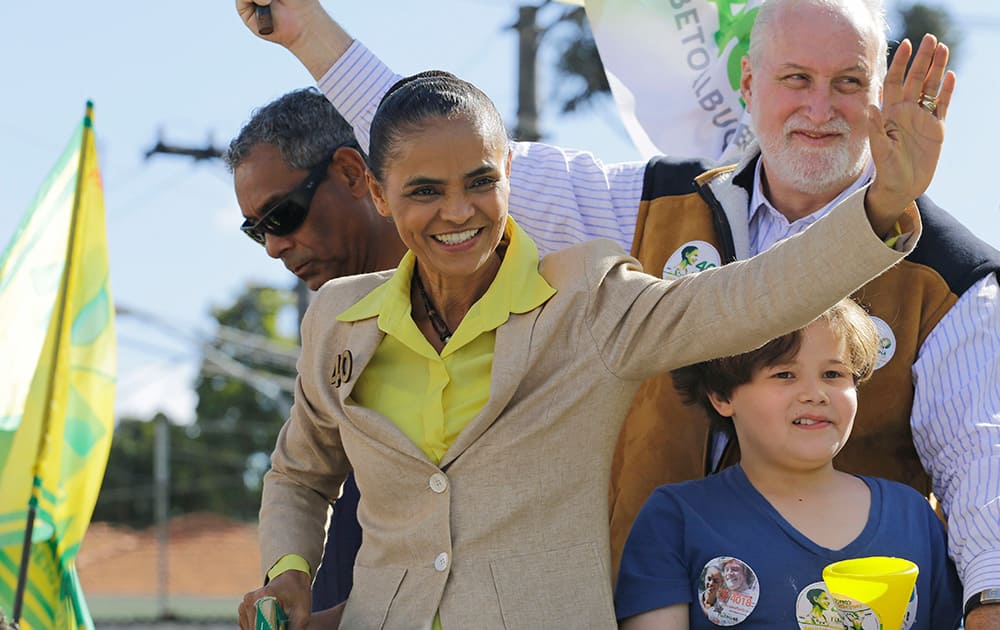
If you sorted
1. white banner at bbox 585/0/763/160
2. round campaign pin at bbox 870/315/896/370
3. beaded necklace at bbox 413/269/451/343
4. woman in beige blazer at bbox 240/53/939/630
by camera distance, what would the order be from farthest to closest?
white banner at bbox 585/0/763/160 → round campaign pin at bbox 870/315/896/370 → beaded necklace at bbox 413/269/451/343 → woman in beige blazer at bbox 240/53/939/630

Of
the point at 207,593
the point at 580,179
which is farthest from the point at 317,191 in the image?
the point at 207,593

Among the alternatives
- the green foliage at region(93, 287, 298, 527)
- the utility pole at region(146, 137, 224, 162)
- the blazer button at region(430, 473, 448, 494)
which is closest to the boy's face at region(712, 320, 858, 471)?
the blazer button at region(430, 473, 448, 494)

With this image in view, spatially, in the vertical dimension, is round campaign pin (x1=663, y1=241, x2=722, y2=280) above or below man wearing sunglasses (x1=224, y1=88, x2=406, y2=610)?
below

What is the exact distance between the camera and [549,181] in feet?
13.9

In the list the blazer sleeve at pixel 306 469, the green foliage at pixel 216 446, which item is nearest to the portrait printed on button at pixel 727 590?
the blazer sleeve at pixel 306 469

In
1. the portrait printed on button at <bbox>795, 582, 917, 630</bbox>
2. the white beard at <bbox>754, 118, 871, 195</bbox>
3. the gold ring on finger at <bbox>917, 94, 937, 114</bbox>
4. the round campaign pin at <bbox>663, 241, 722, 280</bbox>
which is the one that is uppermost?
the white beard at <bbox>754, 118, 871, 195</bbox>

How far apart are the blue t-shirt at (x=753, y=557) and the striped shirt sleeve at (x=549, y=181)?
1.05m

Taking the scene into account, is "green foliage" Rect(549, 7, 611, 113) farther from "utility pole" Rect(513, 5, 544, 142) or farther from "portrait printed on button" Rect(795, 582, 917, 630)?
"portrait printed on button" Rect(795, 582, 917, 630)

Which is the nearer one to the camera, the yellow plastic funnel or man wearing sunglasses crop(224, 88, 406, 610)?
the yellow plastic funnel

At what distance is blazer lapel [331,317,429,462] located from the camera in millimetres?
2934

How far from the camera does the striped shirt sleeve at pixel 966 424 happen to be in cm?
317

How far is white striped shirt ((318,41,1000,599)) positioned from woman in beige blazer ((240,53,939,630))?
82cm

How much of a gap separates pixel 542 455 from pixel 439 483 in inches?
8.1

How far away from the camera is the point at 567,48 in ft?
63.3
